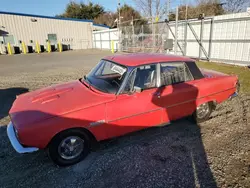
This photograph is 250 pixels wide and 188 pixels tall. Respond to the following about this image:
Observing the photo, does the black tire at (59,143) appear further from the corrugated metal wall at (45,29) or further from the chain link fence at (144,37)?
the corrugated metal wall at (45,29)

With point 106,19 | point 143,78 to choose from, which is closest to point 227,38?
point 143,78

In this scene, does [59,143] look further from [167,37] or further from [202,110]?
[167,37]

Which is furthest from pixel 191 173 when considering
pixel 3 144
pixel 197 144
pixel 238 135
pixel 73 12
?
pixel 73 12

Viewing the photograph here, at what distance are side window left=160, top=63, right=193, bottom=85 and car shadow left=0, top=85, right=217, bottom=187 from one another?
197 mm

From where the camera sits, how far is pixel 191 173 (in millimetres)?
2512

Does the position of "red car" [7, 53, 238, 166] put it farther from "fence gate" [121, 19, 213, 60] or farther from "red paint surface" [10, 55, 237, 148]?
"fence gate" [121, 19, 213, 60]

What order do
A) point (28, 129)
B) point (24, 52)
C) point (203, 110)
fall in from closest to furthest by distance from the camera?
point (28, 129)
point (203, 110)
point (24, 52)

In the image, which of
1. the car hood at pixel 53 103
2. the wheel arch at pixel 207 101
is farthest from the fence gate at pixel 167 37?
the car hood at pixel 53 103

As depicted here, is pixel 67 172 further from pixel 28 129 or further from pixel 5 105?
pixel 5 105

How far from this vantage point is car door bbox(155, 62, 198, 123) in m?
3.22

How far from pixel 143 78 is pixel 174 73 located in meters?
0.72

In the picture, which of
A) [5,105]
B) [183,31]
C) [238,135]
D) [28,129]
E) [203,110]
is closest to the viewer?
[28,129]

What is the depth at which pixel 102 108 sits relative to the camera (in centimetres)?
270

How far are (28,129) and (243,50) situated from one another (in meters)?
11.6
